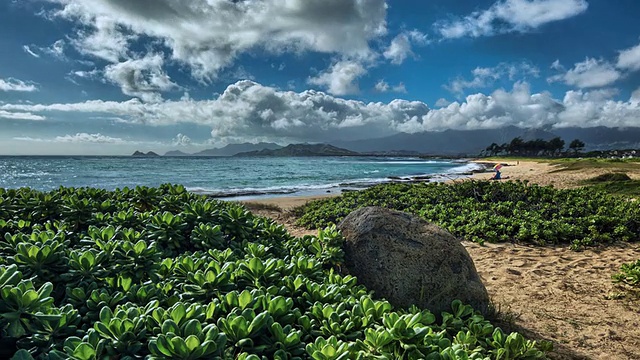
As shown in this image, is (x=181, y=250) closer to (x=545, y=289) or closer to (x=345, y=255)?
(x=345, y=255)

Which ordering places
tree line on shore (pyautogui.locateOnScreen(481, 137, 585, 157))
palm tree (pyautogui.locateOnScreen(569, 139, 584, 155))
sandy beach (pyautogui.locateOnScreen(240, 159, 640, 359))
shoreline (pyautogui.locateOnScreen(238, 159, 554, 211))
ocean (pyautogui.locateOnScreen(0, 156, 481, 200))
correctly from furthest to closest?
tree line on shore (pyautogui.locateOnScreen(481, 137, 585, 157)), palm tree (pyautogui.locateOnScreen(569, 139, 584, 155)), ocean (pyautogui.locateOnScreen(0, 156, 481, 200)), shoreline (pyautogui.locateOnScreen(238, 159, 554, 211)), sandy beach (pyautogui.locateOnScreen(240, 159, 640, 359))

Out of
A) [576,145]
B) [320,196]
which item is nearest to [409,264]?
[320,196]

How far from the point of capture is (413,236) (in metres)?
4.25

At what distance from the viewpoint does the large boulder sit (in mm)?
A: 3938

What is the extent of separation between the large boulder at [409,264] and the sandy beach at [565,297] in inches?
28.9

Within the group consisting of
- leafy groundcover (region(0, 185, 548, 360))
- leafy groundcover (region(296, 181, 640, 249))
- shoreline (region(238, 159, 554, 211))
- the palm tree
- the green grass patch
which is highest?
the palm tree

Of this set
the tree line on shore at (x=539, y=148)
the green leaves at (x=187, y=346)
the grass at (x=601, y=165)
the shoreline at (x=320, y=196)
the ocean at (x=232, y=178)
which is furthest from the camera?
the tree line on shore at (x=539, y=148)

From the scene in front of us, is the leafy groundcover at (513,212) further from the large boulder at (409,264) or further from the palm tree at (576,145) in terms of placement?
the palm tree at (576,145)

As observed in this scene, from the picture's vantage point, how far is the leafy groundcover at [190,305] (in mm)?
1556

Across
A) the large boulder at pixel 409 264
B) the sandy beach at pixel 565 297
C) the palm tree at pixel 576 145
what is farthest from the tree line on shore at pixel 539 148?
the large boulder at pixel 409 264

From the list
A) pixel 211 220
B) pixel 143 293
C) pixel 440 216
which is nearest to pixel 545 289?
pixel 440 216

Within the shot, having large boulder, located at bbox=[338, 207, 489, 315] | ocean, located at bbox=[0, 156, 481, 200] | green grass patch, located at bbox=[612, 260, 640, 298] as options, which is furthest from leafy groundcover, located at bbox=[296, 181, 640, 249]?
ocean, located at bbox=[0, 156, 481, 200]

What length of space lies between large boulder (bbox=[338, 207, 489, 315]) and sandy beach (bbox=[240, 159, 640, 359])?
0.73 meters

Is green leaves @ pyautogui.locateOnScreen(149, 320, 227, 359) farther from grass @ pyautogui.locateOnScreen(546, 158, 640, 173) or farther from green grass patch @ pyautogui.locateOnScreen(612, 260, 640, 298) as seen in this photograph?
grass @ pyautogui.locateOnScreen(546, 158, 640, 173)
